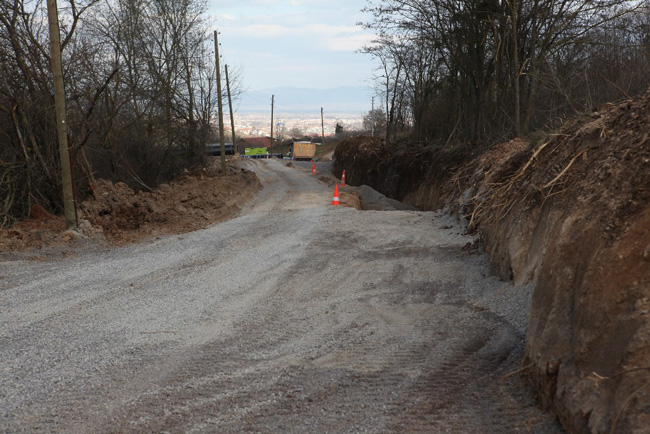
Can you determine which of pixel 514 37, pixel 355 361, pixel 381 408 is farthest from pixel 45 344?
pixel 514 37

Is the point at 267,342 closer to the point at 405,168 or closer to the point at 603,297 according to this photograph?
the point at 603,297

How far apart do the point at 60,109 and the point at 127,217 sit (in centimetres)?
376

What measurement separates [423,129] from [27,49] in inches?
937

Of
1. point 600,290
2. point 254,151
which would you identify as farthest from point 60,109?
point 254,151

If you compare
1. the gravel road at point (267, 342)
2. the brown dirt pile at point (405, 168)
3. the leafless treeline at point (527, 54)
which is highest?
the leafless treeline at point (527, 54)

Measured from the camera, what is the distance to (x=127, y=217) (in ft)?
47.5

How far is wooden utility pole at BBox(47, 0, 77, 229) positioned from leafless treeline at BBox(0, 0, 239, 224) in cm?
198

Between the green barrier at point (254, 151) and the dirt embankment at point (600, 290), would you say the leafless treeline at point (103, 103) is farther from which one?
the green barrier at point (254, 151)

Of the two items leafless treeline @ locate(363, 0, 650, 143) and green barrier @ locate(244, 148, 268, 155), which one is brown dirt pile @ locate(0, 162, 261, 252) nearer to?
leafless treeline @ locate(363, 0, 650, 143)

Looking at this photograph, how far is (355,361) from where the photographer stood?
16.8 ft

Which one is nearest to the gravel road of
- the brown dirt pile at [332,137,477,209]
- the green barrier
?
the brown dirt pile at [332,137,477,209]

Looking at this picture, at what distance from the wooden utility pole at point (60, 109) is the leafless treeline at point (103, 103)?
6.51 ft

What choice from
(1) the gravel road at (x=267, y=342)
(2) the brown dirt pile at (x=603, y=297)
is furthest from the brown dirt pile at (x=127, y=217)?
(2) the brown dirt pile at (x=603, y=297)

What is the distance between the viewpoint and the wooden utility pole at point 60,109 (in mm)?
11164
